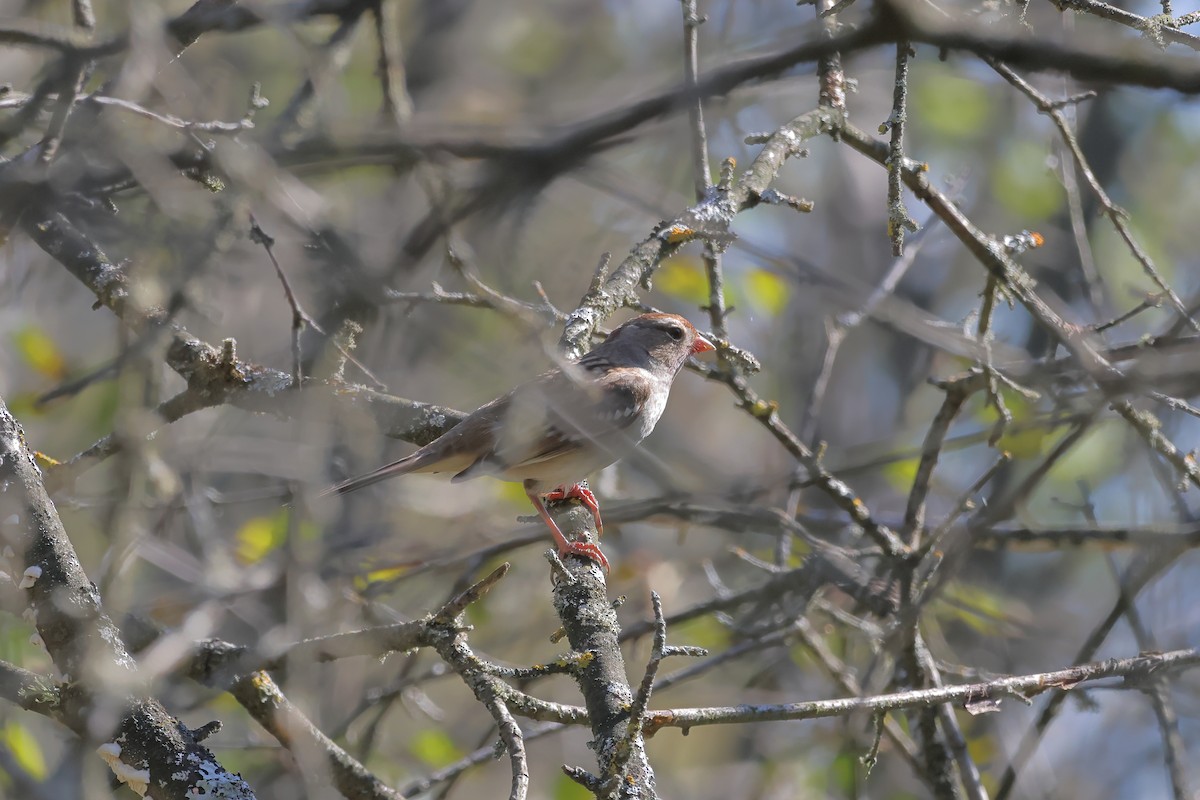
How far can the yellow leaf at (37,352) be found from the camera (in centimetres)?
627

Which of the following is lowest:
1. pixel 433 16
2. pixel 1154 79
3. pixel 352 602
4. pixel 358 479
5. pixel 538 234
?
pixel 1154 79

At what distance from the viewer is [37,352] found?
6.30 meters

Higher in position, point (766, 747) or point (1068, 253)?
point (1068, 253)

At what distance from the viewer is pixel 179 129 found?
10.7 feet

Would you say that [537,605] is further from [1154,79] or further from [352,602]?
[1154,79]

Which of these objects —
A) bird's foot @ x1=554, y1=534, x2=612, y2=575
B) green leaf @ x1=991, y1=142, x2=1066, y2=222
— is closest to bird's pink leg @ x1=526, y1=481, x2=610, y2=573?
bird's foot @ x1=554, y1=534, x2=612, y2=575

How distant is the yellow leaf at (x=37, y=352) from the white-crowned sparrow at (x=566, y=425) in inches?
108

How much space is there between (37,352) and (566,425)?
13.9 feet

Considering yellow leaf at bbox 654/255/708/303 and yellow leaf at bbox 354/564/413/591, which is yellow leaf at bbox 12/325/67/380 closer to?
yellow leaf at bbox 354/564/413/591

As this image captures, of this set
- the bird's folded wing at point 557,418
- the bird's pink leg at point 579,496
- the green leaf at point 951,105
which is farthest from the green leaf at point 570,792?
the green leaf at point 951,105

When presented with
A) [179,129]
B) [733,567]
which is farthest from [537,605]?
[179,129]

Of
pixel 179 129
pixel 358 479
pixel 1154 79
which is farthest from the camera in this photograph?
pixel 358 479

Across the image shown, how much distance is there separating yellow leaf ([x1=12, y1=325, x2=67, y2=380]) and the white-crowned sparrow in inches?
108

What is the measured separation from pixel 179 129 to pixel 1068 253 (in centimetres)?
796
